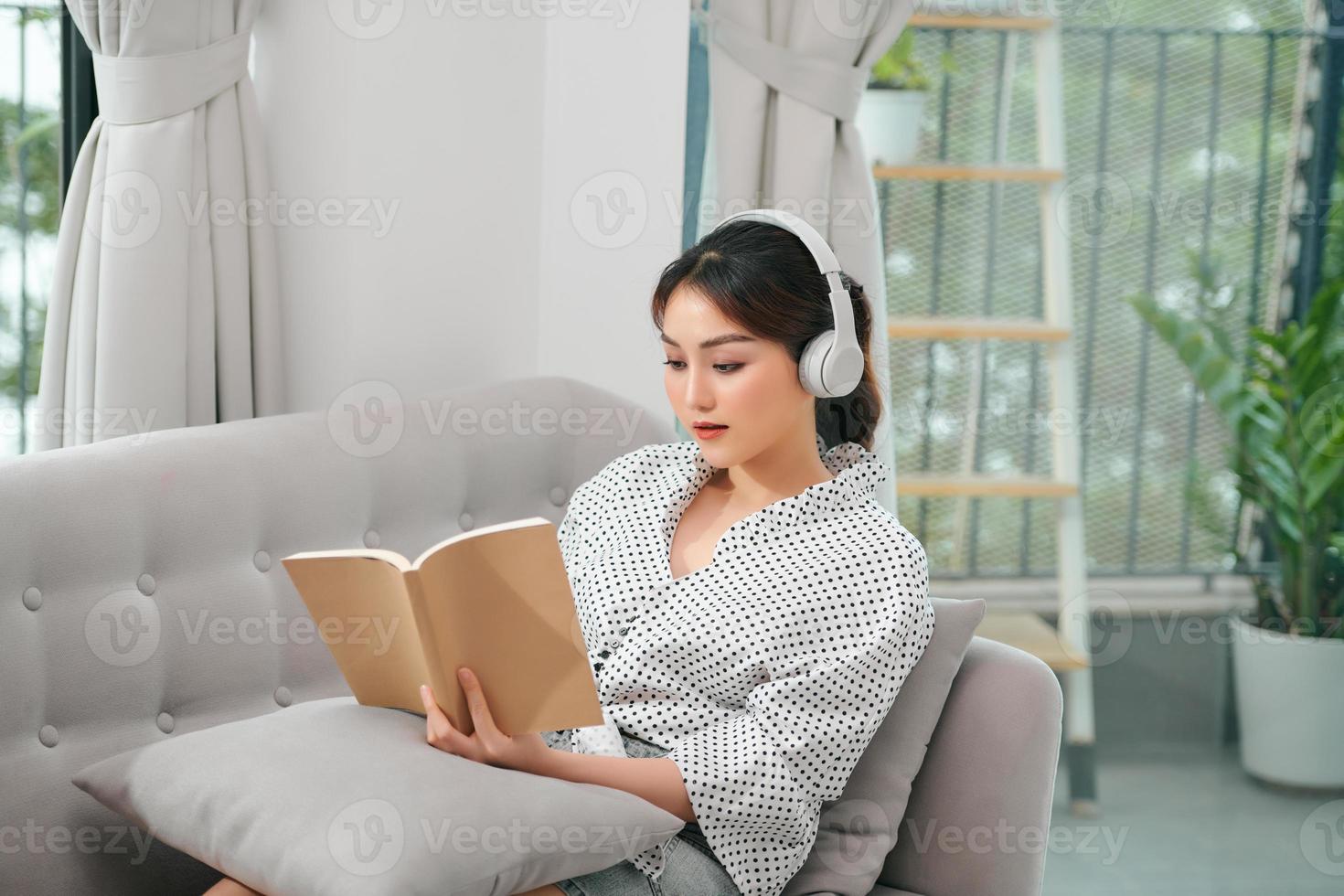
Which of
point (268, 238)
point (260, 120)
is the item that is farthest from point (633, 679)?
point (260, 120)

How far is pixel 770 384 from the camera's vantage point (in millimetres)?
1537

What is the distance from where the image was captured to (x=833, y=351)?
151cm

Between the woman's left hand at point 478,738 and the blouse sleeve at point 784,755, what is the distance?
0.64ft

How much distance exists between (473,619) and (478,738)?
0.44ft

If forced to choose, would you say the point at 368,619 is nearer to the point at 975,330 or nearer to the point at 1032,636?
the point at 975,330

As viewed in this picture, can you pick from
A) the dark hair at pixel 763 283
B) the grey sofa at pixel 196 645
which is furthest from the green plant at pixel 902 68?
the grey sofa at pixel 196 645

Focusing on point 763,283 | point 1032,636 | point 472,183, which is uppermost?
point 472,183

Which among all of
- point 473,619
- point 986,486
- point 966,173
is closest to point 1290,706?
point 986,486

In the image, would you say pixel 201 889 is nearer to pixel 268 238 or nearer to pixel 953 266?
pixel 268 238

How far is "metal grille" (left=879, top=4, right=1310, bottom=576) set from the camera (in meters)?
2.73

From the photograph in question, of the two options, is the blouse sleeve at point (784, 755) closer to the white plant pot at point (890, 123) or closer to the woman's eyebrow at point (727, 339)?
the woman's eyebrow at point (727, 339)

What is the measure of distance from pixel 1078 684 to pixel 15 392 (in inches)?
89.3

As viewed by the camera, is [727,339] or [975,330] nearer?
[727,339]

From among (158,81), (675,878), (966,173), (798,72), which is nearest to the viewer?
(675,878)
